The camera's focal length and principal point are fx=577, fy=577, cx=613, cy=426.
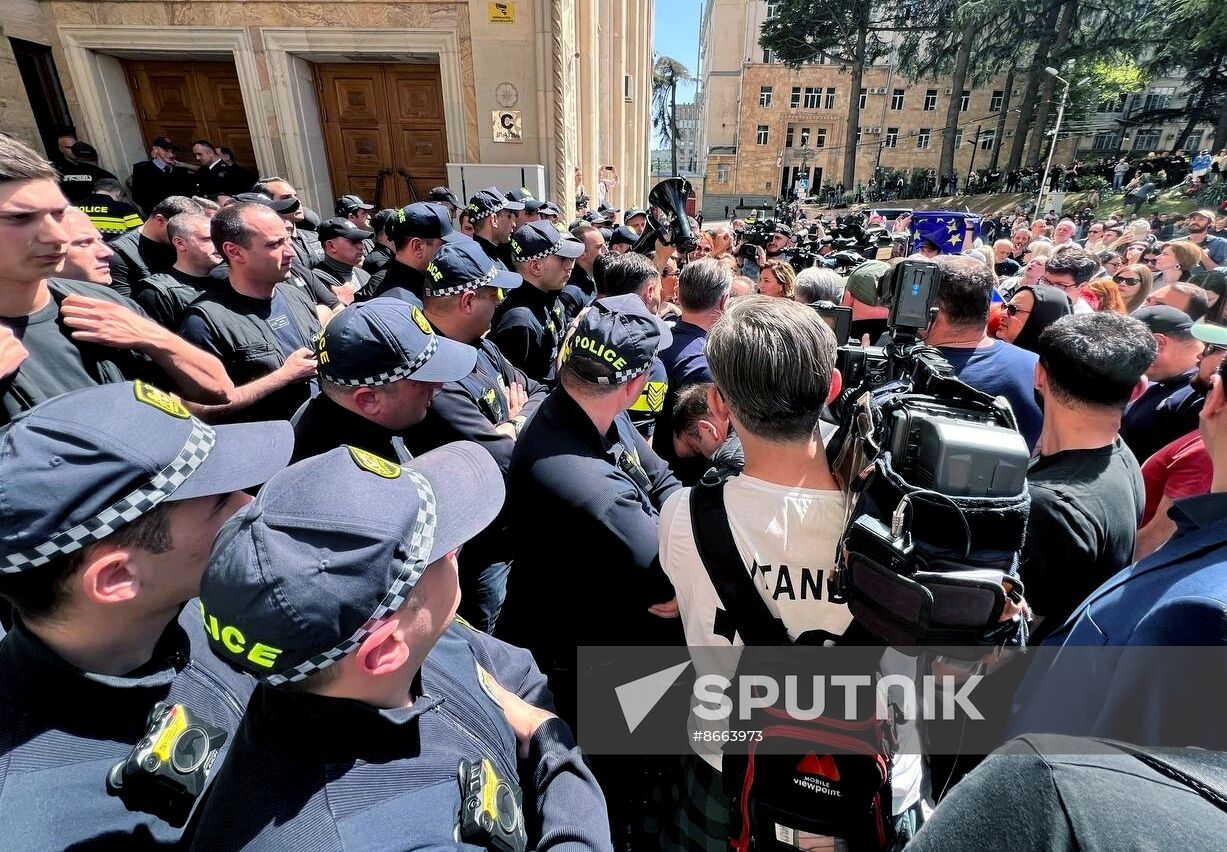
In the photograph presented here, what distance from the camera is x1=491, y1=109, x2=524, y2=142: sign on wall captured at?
339 inches

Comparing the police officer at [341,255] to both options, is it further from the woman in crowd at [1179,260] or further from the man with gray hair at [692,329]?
the woman in crowd at [1179,260]

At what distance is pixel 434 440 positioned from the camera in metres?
2.46

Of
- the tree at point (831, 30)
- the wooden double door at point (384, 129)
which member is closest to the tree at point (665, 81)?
the tree at point (831, 30)

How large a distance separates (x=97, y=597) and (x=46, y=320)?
154 cm

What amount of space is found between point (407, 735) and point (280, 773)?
0.20m

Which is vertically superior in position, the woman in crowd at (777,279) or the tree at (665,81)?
the tree at (665,81)

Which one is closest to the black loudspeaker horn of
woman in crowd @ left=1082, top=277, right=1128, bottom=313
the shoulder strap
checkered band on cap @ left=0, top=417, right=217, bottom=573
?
woman in crowd @ left=1082, top=277, right=1128, bottom=313

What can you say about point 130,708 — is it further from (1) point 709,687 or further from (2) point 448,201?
(2) point 448,201

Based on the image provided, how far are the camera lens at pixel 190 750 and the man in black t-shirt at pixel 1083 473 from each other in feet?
7.22

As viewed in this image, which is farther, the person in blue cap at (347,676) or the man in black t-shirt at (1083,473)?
the man in black t-shirt at (1083,473)

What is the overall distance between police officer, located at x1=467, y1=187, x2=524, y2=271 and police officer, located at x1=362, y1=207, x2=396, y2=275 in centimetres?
88

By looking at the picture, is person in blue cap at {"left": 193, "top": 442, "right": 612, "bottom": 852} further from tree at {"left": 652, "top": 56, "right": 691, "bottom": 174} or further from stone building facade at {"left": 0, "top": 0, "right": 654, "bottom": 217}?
tree at {"left": 652, "top": 56, "right": 691, "bottom": 174}

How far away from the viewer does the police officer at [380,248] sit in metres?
6.22

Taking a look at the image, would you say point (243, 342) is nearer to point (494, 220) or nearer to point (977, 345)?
point (494, 220)
